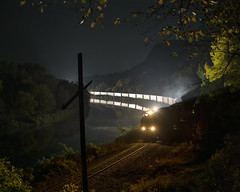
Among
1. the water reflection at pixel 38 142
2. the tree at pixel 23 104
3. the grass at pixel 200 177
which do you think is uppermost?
the tree at pixel 23 104

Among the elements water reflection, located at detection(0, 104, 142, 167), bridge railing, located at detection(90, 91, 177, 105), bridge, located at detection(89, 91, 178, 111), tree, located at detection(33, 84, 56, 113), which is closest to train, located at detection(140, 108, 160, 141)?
water reflection, located at detection(0, 104, 142, 167)

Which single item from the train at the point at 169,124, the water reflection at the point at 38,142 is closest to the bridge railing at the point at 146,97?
the water reflection at the point at 38,142

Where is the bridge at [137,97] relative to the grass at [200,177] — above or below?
above

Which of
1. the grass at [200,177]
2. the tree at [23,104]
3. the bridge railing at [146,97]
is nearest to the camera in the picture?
the grass at [200,177]

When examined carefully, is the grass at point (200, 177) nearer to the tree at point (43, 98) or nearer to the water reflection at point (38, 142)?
the water reflection at point (38, 142)

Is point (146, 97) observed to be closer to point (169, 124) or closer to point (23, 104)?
point (23, 104)

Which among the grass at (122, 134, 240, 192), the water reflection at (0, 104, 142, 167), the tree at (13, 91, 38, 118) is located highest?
the tree at (13, 91, 38, 118)

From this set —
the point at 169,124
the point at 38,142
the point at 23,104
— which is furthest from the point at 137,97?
the point at 169,124

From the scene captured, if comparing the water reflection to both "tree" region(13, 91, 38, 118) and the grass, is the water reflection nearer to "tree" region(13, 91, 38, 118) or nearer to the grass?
"tree" region(13, 91, 38, 118)

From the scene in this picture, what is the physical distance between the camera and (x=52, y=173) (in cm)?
1698

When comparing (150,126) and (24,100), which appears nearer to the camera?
(150,126)

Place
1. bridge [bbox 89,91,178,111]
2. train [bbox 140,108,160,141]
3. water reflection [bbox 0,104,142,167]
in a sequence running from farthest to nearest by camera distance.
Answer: bridge [bbox 89,91,178,111], water reflection [bbox 0,104,142,167], train [bbox 140,108,160,141]

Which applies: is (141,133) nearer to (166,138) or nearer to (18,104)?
(166,138)

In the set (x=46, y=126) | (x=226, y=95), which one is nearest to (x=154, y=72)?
(x=46, y=126)
